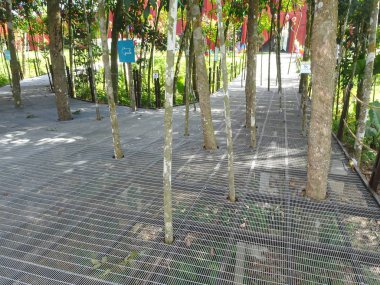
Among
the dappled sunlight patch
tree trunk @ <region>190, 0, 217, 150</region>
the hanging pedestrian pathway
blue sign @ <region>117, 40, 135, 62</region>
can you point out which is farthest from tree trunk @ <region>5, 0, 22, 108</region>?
tree trunk @ <region>190, 0, 217, 150</region>

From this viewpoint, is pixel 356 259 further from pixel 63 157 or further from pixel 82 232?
pixel 63 157

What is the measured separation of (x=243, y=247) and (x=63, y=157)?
287 cm

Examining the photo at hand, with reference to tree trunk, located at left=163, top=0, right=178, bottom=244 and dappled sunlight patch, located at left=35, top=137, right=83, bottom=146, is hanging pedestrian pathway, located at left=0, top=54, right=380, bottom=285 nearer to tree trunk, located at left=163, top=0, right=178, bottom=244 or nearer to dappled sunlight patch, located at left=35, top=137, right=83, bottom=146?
dappled sunlight patch, located at left=35, top=137, right=83, bottom=146

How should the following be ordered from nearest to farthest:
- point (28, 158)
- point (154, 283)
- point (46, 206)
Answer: point (154, 283)
point (46, 206)
point (28, 158)

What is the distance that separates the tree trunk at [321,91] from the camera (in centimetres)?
260

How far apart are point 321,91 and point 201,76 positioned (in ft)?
5.73

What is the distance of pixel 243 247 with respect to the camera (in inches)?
90.3

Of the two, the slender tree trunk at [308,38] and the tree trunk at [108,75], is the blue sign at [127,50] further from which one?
the slender tree trunk at [308,38]

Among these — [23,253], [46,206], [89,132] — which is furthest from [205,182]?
[89,132]

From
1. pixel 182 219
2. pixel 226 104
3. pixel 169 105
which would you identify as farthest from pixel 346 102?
pixel 169 105

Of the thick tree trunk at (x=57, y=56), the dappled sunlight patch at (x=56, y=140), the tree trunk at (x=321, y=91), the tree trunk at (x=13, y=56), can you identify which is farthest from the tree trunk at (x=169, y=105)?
the tree trunk at (x=13, y=56)

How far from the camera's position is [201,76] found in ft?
13.5

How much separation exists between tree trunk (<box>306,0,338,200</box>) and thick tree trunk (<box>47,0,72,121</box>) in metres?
5.18

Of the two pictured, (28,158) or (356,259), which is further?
(28,158)
